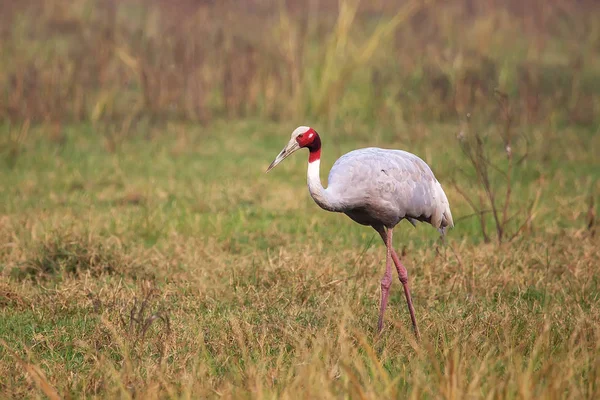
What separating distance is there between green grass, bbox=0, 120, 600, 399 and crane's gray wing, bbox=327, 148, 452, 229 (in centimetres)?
44

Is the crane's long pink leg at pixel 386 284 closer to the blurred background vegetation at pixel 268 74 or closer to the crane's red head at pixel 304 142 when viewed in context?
the crane's red head at pixel 304 142

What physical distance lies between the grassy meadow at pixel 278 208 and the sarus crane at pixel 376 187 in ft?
1.32

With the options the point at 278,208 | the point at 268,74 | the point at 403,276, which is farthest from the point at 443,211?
the point at 268,74

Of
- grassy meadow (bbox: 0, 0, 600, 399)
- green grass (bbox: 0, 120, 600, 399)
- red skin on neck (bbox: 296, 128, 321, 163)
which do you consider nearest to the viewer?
green grass (bbox: 0, 120, 600, 399)

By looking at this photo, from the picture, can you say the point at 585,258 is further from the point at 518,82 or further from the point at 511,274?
the point at 518,82

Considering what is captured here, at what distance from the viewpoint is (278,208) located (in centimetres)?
704

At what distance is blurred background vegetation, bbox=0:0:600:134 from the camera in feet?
32.1

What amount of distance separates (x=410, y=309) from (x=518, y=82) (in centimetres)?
714

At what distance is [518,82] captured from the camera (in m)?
11.1

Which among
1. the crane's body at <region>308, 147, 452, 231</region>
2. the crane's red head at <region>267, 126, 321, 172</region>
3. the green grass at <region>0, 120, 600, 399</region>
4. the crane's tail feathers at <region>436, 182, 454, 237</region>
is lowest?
the green grass at <region>0, 120, 600, 399</region>

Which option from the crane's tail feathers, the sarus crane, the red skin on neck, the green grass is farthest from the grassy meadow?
the red skin on neck

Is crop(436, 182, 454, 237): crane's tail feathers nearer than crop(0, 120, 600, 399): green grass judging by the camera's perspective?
No

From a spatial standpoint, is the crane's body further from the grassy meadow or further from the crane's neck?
the grassy meadow

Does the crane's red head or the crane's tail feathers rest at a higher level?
the crane's red head
